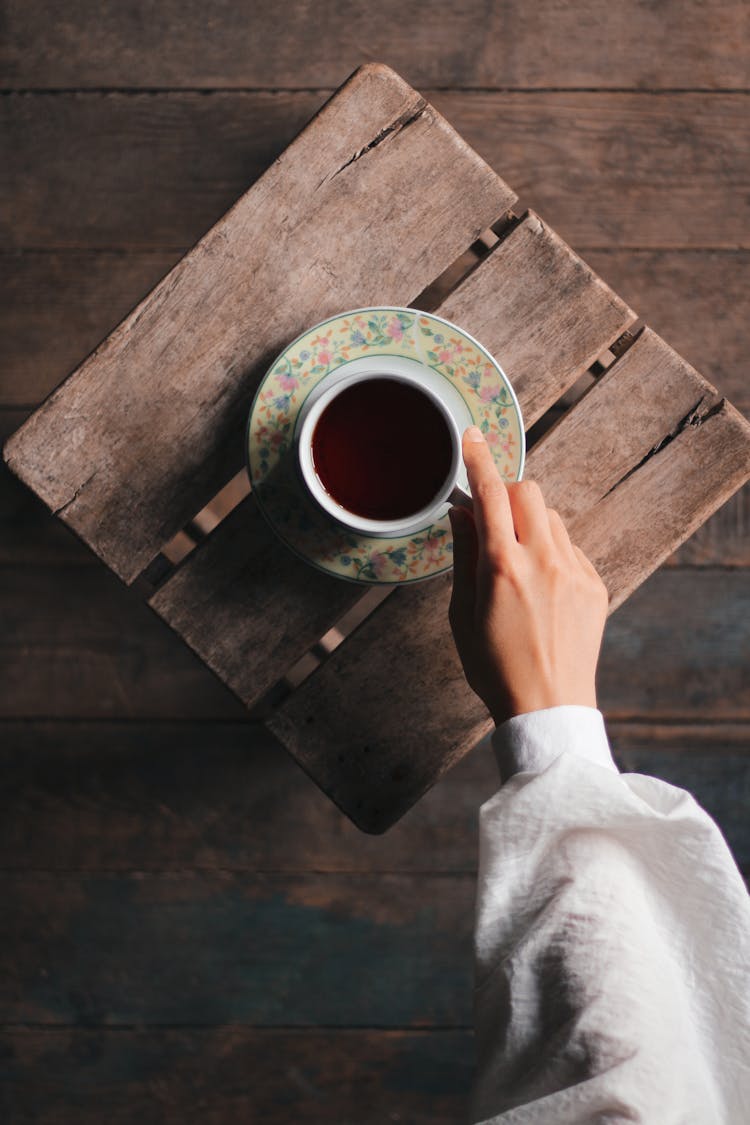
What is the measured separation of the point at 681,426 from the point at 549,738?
32cm

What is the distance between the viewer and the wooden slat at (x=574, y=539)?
855 mm

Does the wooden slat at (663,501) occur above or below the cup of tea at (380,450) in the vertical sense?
below

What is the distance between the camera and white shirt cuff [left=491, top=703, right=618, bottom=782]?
741mm

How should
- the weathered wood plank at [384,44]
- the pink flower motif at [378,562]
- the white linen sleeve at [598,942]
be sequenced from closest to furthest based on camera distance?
1. the white linen sleeve at [598,942]
2. the pink flower motif at [378,562]
3. the weathered wood plank at [384,44]

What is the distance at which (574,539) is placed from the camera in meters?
0.85

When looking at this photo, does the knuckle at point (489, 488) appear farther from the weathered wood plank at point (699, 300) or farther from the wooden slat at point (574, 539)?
the weathered wood plank at point (699, 300)

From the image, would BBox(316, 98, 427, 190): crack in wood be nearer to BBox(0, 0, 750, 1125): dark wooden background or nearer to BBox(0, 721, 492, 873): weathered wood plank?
BBox(0, 0, 750, 1125): dark wooden background

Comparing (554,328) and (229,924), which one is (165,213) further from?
(229,924)

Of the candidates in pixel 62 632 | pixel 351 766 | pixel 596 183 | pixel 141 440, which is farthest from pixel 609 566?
pixel 62 632

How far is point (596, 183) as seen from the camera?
4.27 ft

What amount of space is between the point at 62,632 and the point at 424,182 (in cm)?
80

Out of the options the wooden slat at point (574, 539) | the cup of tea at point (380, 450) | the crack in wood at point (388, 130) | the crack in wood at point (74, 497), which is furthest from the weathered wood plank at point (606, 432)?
the crack in wood at point (74, 497)

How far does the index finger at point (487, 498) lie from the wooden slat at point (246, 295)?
0.62ft

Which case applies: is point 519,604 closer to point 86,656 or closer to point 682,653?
point 682,653
